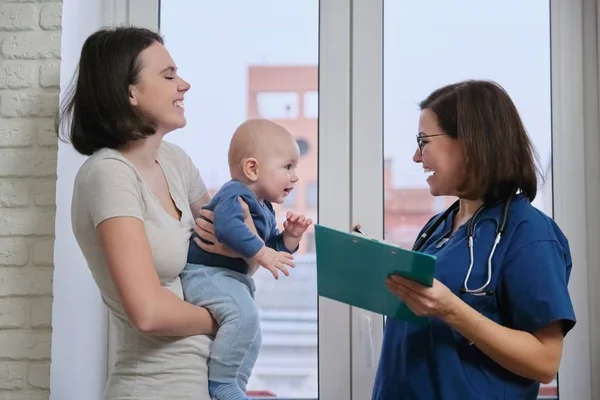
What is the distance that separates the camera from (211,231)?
1.72 metres

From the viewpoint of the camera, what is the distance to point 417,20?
2.37 m

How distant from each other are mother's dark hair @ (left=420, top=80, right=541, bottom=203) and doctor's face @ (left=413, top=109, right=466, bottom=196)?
2 cm

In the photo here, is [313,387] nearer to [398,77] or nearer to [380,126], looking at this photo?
[380,126]

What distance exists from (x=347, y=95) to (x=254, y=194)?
677 mm

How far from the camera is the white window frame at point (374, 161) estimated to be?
2.25m

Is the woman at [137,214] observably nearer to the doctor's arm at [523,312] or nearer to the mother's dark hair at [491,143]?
the doctor's arm at [523,312]

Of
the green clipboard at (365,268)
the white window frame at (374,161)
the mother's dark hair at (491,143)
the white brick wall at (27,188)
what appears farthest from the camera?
the white window frame at (374,161)

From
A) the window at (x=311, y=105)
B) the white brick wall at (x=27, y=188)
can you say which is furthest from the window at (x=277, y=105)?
the white brick wall at (x=27, y=188)

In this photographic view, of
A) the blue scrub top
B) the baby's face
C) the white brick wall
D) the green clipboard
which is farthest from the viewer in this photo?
the white brick wall

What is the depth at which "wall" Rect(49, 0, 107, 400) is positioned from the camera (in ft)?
6.57

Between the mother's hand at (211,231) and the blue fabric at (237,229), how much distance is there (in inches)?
0.7

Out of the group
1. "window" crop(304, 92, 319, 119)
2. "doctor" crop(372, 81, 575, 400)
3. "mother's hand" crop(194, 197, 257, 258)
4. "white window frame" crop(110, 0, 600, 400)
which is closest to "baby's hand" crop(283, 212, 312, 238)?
"mother's hand" crop(194, 197, 257, 258)

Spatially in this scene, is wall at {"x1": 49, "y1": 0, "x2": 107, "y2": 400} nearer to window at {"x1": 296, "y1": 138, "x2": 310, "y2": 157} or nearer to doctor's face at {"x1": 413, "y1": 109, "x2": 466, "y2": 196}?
window at {"x1": 296, "y1": 138, "x2": 310, "y2": 157}

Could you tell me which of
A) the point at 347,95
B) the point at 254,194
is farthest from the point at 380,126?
the point at 254,194
